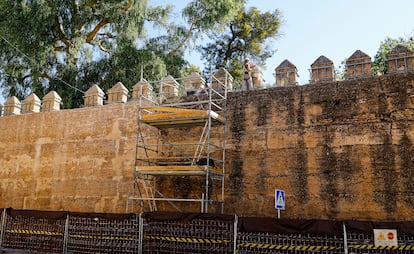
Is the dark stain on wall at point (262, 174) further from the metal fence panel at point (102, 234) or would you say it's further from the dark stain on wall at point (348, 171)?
the metal fence panel at point (102, 234)

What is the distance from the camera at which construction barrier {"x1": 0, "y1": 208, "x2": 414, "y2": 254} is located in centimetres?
649

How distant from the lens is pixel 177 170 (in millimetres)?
9070

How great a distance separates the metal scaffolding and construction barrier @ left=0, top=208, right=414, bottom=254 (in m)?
1.17

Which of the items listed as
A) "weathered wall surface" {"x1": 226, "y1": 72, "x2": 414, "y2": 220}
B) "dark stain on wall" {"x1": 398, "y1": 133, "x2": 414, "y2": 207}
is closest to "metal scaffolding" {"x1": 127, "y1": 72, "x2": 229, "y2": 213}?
"weathered wall surface" {"x1": 226, "y1": 72, "x2": 414, "y2": 220}

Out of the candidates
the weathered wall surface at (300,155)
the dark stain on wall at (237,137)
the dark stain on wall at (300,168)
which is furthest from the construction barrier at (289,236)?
the dark stain on wall at (237,137)

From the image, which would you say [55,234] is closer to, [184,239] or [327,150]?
[184,239]

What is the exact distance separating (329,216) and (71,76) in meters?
13.3

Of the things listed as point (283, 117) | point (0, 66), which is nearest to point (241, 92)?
point (283, 117)

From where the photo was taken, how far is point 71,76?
17516 millimetres

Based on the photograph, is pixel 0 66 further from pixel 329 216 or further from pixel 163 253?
pixel 329 216

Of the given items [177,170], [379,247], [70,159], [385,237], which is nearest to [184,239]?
[177,170]

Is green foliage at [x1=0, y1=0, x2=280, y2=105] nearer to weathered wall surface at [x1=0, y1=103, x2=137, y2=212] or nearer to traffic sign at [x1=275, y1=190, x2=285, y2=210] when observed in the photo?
weathered wall surface at [x1=0, y1=103, x2=137, y2=212]

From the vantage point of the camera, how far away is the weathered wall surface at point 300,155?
8133 mm

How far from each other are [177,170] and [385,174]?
14.7ft
